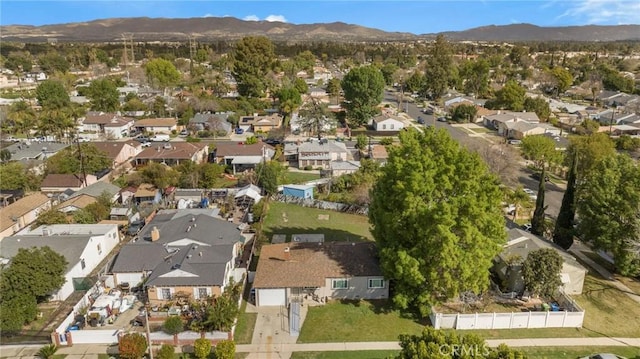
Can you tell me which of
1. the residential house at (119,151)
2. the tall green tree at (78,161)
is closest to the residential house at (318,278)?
the tall green tree at (78,161)

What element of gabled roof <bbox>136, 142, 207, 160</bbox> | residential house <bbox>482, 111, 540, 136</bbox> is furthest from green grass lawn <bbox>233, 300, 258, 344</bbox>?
residential house <bbox>482, 111, 540, 136</bbox>

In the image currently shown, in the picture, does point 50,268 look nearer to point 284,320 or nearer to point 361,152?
point 284,320

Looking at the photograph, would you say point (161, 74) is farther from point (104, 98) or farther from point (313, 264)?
point (313, 264)

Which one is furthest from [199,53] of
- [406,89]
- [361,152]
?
[361,152]

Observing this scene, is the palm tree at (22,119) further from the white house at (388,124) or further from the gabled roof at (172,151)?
the white house at (388,124)

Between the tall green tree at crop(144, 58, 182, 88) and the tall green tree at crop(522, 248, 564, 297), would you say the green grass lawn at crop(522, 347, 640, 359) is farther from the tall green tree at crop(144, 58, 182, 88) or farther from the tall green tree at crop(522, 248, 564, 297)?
the tall green tree at crop(144, 58, 182, 88)

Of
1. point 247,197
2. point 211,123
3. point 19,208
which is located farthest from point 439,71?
point 19,208

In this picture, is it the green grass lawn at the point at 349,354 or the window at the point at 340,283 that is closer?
the green grass lawn at the point at 349,354
